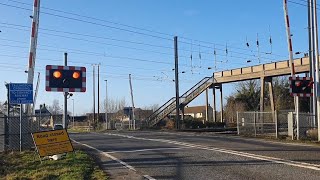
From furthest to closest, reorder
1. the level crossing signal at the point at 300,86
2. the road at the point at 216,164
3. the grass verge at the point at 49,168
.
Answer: the level crossing signal at the point at 300,86
the grass verge at the point at 49,168
the road at the point at 216,164

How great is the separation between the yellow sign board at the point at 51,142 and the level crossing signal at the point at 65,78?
153cm

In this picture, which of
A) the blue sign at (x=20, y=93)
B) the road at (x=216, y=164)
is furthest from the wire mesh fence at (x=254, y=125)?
the blue sign at (x=20, y=93)

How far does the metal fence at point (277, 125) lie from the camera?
2494 centimetres

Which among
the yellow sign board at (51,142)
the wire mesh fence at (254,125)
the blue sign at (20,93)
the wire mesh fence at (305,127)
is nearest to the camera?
the yellow sign board at (51,142)

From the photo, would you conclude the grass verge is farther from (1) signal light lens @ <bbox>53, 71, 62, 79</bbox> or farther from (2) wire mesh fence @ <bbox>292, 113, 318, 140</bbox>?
(2) wire mesh fence @ <bbox>292, 113, 318, 140</bbox>

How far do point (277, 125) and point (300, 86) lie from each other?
10.1ft

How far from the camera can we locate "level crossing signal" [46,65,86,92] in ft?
50.6

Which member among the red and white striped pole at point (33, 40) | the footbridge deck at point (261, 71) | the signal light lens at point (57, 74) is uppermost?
the footbridge deck at point (261, 71)

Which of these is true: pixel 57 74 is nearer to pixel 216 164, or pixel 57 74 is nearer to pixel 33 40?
pixel 33 40

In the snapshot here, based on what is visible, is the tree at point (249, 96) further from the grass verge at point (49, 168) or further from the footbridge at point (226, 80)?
the grass verge at point (49, 168)

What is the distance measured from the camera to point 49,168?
13008mm

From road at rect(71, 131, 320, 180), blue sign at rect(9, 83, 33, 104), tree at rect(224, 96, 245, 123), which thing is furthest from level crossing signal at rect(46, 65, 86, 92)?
tree at rect(224, 96, 245, 123)

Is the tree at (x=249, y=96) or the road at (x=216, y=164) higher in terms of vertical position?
the tree at (x=249, y=96)

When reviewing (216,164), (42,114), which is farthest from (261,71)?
(216,164)
